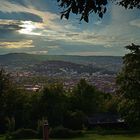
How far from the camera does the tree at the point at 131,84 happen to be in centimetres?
4638

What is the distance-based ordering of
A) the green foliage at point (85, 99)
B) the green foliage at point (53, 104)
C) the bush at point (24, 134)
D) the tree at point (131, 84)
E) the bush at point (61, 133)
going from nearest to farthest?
the tree at point (131, 84)
the bush at point (24, 134)
the bush at point (61, 133)
the green foliage at point (53, 104)
the green foliage at point (85, 99)

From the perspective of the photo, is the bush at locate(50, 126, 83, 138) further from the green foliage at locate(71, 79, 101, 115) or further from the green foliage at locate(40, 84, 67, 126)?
the green foliage at locate(71, 79, 101, 115)

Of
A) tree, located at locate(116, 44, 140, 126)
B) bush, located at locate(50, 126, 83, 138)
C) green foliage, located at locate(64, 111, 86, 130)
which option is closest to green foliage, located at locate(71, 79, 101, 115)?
green foliage, located at locate(64, 111, 86, 130)

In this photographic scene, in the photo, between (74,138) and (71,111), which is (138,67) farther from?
(71,111)

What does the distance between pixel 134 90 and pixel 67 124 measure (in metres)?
28.9

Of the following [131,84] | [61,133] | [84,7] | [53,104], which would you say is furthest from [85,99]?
[84,7]

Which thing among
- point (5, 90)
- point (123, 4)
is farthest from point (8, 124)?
point (123, 4)

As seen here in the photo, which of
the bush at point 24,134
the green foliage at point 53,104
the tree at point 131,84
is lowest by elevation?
the bush at point 24,134

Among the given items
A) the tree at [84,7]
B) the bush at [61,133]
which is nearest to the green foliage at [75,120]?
the bush at [61,133]

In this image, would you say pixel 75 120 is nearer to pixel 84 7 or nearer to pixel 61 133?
pixel 61 133

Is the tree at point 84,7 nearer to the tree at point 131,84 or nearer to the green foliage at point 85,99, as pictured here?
the tree at point 131,84

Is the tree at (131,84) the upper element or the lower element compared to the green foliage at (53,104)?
upper

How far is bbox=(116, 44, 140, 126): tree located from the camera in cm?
4638

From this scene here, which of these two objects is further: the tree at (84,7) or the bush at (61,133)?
the bush at (61,133)
